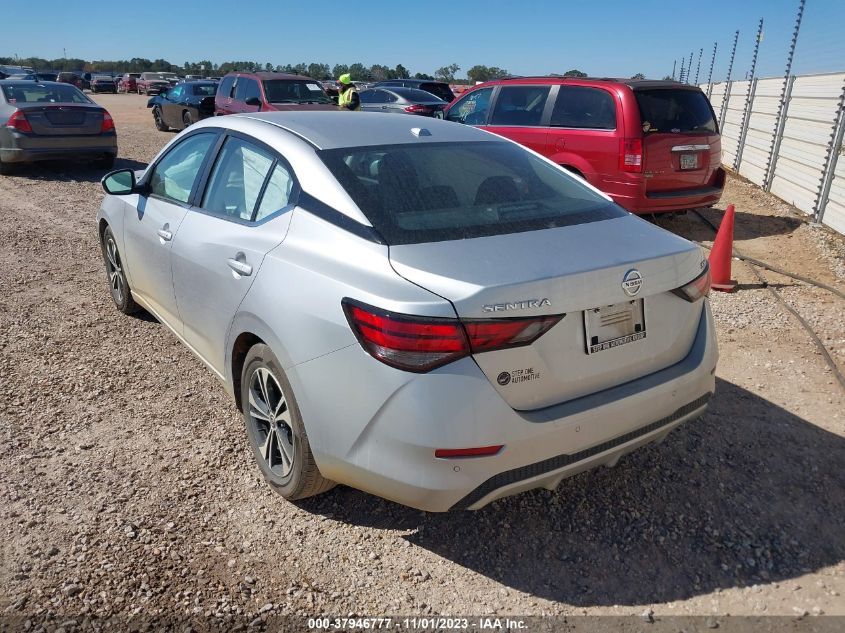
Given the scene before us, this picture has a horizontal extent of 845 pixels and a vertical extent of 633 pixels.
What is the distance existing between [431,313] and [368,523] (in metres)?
1.22

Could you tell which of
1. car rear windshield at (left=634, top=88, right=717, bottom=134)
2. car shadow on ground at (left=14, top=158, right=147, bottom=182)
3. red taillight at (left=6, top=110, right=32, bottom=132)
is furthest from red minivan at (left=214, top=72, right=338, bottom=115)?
car rear windshield at (left=634, top=88, right=717, bottom=134)

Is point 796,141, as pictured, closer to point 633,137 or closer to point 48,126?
point 633,137

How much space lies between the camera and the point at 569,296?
7.71 feet

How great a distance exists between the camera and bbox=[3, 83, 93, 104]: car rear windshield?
36.6 feet

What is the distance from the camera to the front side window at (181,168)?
382 cm

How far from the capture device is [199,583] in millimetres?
2578

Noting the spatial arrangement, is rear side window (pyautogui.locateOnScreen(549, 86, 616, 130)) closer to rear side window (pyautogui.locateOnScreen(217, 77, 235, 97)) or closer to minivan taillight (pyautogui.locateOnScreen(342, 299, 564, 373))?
minivan taillight (pyautogui.locateOnScreen(342, 299, 564, 373))

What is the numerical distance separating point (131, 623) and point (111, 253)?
347 centimetres

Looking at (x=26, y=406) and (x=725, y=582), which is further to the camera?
(x=26, y=406)

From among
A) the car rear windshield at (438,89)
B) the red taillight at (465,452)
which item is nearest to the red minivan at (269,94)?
the car rear windshield at (438,89)

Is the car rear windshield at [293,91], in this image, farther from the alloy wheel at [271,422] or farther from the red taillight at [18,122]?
the alloy wheel at [271,422]

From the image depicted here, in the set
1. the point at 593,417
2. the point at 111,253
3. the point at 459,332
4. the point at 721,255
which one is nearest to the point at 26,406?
the point at 111,253

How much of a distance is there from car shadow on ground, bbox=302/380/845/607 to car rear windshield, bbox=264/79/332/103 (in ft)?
39.0

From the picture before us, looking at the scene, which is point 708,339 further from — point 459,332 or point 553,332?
point 459,332
